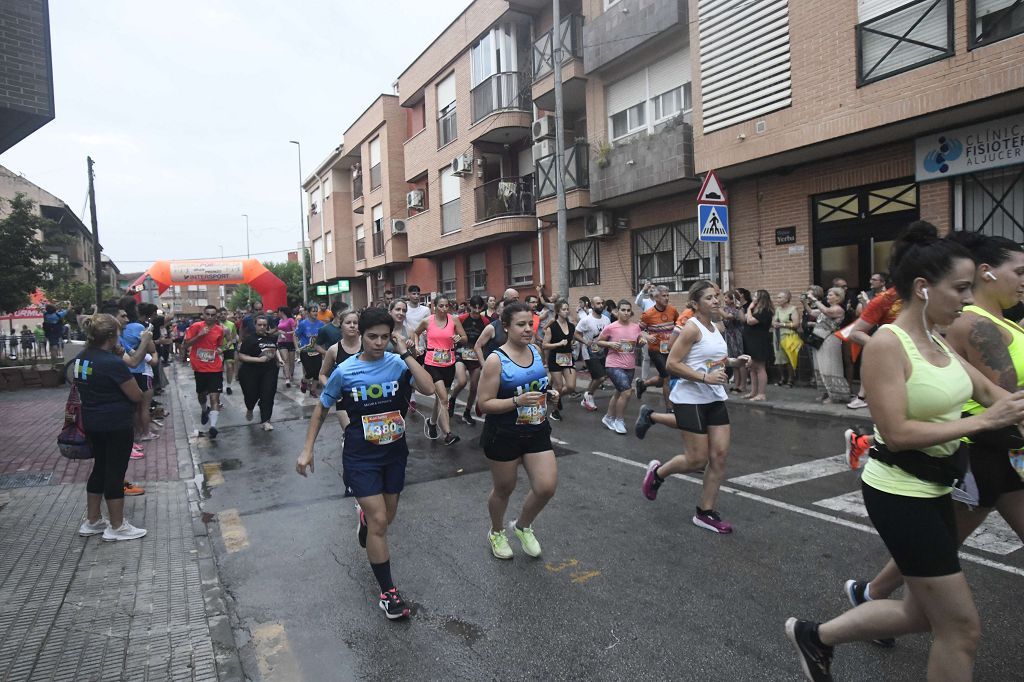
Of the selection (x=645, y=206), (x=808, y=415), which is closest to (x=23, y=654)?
(x=808, y=415)

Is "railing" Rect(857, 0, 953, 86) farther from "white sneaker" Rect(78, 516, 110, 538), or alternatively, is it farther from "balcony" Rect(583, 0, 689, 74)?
"white sneaker" Rect(78, 516, 110, 538)

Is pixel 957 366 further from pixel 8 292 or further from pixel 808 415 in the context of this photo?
pixel 8 292

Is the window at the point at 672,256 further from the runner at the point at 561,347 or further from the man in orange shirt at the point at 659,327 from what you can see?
the runner at the point at 561,347

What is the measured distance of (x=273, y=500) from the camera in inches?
250

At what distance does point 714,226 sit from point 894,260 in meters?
8.09

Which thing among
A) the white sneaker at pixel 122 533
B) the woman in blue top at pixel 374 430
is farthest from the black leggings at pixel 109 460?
the woman in blue top at pixel 374 430

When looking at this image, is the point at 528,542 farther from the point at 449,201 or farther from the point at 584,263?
the point at 449,201

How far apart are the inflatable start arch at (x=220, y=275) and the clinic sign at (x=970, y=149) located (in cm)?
2635

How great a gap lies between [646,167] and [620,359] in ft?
23.9

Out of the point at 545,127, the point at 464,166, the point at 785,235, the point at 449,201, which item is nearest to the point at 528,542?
the point at 785,235

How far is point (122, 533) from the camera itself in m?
5.18

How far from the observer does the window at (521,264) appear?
2164cm

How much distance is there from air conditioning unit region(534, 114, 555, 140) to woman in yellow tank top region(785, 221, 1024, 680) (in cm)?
1673

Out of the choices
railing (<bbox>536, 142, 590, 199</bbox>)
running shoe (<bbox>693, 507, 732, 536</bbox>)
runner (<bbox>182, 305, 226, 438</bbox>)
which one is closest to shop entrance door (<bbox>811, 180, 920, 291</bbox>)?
railing (<bbox>536, 142, 590, 199</bbox>)
